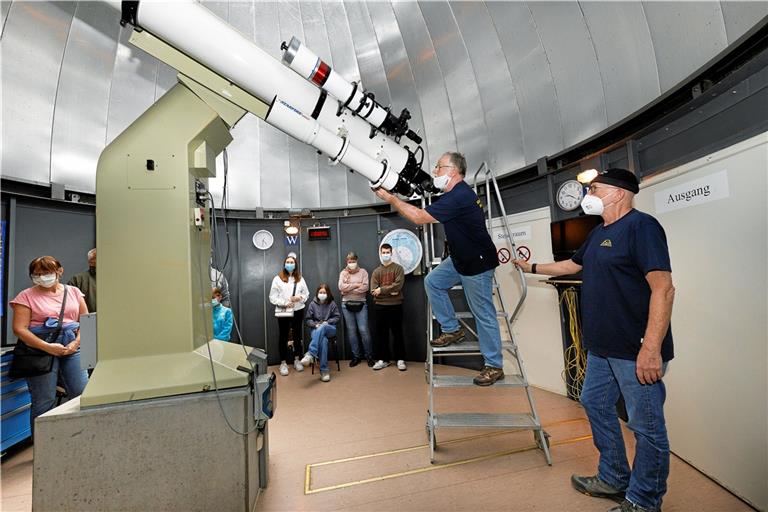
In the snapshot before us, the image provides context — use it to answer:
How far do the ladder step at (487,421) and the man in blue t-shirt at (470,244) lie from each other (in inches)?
10.3

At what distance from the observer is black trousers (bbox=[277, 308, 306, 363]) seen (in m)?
5.52

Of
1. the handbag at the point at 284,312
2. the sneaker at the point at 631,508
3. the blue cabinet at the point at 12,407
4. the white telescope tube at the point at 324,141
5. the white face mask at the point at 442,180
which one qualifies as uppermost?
the white telescope tube at the point at 324,141

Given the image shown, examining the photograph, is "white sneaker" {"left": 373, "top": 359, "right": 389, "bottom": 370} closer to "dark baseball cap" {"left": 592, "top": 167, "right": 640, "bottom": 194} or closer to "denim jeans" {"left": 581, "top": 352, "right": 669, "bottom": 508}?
"denim jeans" {"left": 581, "top": 352, "right": 669, "bottom": 508}

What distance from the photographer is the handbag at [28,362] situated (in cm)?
270

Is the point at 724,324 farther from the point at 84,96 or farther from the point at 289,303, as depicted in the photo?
the point at 84,96

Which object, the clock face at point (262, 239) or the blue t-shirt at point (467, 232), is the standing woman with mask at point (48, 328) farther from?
the blue t-shirt at point (467, 232)

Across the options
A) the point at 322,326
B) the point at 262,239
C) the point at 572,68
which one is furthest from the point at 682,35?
the point at 262,239

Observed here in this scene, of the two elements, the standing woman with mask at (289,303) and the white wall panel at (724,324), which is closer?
the white wall panel at (724,324)

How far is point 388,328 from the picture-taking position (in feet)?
18.4

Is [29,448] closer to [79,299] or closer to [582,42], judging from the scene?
[79,299]

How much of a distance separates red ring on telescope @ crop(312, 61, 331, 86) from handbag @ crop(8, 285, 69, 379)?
3182mm

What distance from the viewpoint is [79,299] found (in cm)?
305

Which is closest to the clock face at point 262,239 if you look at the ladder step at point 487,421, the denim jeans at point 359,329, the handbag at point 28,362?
the denim jeans at point 359,329

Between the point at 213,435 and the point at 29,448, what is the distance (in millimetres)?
2666
